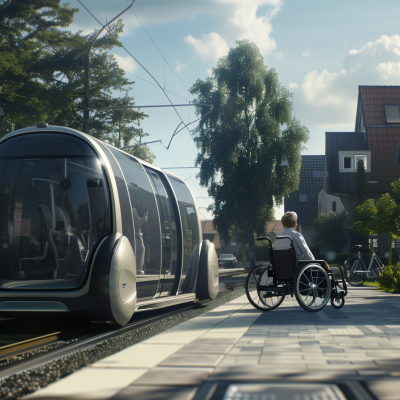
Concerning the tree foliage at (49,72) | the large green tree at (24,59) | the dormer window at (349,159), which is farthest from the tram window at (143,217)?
the dormer window at (349,159)

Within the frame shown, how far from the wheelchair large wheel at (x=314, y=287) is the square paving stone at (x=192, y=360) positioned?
3.63 meters

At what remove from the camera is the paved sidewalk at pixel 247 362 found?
11.0 ft

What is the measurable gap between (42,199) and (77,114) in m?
28.8

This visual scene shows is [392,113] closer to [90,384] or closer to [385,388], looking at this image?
[385,388]

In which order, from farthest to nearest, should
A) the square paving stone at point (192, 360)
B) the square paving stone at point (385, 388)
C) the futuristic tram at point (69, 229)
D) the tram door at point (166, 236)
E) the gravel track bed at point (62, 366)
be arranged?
the tram door at point (166, 236), the futuristic tram at point (69, 229), the square paving stone at point (192, 360), the gravel track bed at point (62, 366), the square paving stone at point (385, 388)

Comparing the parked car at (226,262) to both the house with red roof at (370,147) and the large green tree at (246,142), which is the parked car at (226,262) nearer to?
the house with red roof at (370,147)

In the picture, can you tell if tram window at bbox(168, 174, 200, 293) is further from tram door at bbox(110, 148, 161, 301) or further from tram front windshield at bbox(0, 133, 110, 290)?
tram front windshield at bbox(0, 133, 110, 290)

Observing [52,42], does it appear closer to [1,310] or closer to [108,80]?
[108,80]

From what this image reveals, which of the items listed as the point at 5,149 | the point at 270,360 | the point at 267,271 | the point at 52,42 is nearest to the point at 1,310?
the point at 5,149

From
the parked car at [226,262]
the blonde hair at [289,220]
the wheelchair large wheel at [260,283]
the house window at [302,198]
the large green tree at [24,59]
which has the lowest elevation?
the parked car at [226,262]

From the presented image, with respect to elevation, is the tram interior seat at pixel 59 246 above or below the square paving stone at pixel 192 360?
above

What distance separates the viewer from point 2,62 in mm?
27750

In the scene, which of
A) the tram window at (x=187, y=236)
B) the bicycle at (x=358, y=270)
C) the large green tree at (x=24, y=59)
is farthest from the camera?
the large green tree at (x=24, y=59)

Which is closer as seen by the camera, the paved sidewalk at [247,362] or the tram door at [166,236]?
the paved sidewalk at [247,362]
